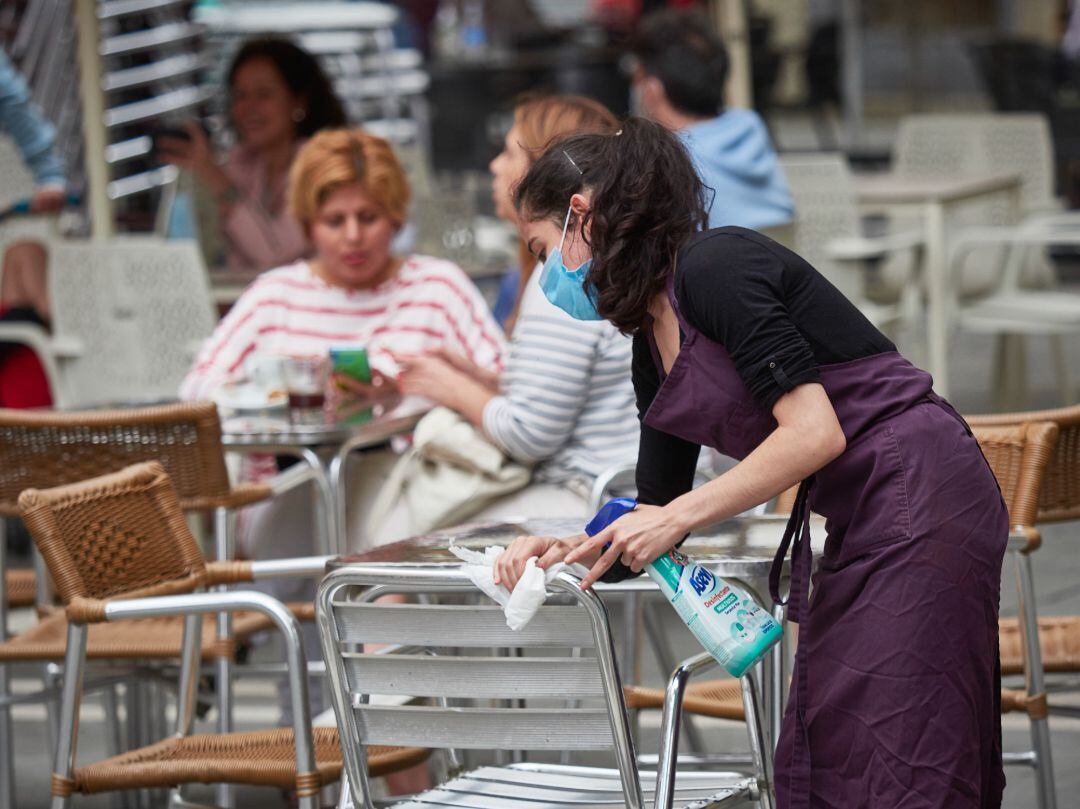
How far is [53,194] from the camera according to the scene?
267 inches

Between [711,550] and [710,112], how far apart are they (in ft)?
9.08

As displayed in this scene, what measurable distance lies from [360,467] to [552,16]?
611 inches

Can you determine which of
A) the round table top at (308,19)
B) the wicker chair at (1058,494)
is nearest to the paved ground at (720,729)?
the wicker chair at (1058,494)

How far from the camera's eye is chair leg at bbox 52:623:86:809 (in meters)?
2.90

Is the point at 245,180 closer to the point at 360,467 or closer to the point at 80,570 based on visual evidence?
the point at 360,467

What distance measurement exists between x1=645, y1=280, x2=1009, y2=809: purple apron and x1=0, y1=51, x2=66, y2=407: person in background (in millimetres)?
4370

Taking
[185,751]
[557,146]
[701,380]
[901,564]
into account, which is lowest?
[185,751]

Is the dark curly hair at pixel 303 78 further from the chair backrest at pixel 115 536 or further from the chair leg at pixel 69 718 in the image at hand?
the chair leg at pixel 69 718

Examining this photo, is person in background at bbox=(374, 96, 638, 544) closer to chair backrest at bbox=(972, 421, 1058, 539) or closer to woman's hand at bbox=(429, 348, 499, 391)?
woman's hand at bbox=(429, 348, 499, 391)

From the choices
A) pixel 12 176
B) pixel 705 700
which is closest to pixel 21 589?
pixel 705 700

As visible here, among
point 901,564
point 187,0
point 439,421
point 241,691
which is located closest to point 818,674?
point 901,564

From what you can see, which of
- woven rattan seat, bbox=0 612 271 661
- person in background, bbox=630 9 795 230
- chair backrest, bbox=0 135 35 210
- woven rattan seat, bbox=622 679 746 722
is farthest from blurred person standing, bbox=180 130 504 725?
chair backrest, bbox=0 135 35 210

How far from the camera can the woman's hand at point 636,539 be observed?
2.20m

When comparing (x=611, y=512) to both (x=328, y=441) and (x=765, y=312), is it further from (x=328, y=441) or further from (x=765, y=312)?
(x=328, y=441)
